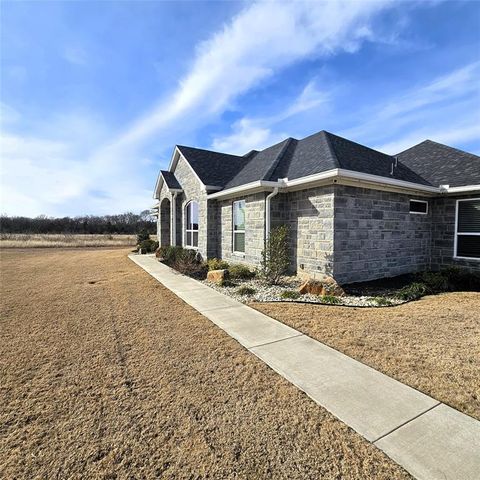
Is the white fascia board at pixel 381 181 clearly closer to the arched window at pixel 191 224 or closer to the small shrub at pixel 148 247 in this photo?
the arched window at pixel 191 224

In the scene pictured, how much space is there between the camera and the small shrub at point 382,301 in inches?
257

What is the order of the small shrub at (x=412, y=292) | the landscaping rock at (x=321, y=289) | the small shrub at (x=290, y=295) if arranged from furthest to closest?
1. the landscaping rock at (x=321, y=289)
2. the small shrub at (x=412, y=292)
3. the small shrub at (x=290, y=295)

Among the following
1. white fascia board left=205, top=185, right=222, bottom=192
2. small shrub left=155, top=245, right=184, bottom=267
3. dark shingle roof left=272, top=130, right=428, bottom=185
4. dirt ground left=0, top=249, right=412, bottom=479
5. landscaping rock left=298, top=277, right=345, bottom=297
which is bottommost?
dirt ground left=0, top=249, right=412, bottom=479

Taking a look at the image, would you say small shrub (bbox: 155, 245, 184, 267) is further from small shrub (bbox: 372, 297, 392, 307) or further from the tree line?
the tree line

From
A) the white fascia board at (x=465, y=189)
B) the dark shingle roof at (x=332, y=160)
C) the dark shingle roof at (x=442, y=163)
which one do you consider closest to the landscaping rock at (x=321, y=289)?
the dark shingle roof at (x=332, y=160)

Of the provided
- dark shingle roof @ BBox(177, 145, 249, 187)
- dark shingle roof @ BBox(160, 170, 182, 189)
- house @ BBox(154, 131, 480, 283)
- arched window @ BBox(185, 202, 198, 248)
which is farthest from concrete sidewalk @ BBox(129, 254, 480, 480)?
dark shingle roof @ BBox(160, 170, 182, 189)

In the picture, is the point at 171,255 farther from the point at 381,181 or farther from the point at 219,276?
the point at 381,181

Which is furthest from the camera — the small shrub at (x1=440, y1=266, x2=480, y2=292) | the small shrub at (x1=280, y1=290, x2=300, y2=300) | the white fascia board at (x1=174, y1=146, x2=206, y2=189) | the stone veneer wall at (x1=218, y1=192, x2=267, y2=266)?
the white fascia board at (x1=174, y1=146, x2=206, y2=189)

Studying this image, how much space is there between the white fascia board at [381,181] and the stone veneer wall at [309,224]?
0.67m

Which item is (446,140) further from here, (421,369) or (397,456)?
(397,456)

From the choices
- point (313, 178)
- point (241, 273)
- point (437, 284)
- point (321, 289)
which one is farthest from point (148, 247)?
point (437, 284)

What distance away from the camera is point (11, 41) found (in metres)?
7.49

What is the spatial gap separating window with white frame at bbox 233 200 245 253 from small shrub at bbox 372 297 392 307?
547cm

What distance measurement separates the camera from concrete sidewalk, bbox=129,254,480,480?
84.2 inches
